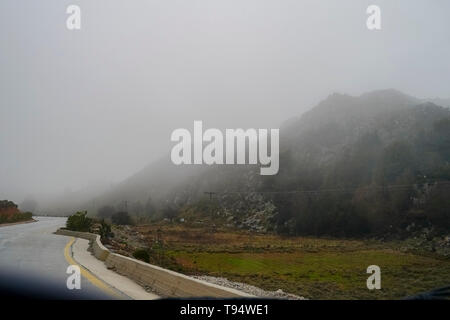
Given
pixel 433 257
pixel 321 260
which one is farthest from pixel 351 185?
pixel 321 260

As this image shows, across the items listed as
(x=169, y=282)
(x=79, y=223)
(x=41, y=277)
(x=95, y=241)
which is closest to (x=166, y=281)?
(x=169, y=282)

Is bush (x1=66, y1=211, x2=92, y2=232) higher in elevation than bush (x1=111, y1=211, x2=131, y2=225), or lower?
higher

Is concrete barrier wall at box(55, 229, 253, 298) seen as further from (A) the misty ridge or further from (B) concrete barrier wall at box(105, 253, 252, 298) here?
(A) the misty ridge

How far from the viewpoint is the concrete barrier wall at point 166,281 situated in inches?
298

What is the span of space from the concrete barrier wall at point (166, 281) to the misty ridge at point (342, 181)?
59.9 metres

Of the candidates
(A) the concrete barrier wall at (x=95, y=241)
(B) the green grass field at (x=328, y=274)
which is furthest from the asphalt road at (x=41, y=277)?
(B) the green grass field at (x=328, y=274)

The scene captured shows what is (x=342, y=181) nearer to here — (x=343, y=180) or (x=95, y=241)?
(x=343, y=180)

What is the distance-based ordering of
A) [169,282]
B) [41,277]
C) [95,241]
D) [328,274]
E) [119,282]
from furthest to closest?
1. [328,274]
2. [95,241]
3. [41,277]
4. [119,282]
5. [169,282]

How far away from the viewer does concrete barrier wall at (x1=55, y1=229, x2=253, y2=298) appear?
7570 mm

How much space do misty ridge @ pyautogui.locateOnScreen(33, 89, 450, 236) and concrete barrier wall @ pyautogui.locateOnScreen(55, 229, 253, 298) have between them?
59.9 meters

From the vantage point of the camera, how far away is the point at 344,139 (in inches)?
5241

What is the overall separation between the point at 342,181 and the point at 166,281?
302 feet

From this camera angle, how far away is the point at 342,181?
321 feet

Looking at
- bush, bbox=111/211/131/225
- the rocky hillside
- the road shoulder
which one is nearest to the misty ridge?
the rocky hillside
